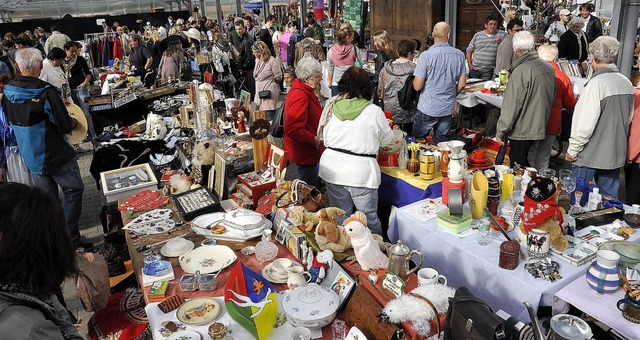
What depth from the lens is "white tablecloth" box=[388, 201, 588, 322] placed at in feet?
6.90

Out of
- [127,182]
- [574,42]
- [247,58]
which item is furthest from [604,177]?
[247,58]

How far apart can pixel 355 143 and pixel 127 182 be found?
1.82 m

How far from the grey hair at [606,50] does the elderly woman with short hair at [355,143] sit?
1400mm

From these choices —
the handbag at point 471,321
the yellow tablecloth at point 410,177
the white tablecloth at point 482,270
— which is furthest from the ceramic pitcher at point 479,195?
the handbag at point 471,321

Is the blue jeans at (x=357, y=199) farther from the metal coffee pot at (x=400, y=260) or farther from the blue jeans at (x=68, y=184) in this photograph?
the blue jeans at (x=68, y=184)

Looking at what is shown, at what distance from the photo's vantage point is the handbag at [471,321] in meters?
1.47

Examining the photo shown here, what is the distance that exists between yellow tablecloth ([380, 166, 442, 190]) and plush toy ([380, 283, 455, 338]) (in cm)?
133

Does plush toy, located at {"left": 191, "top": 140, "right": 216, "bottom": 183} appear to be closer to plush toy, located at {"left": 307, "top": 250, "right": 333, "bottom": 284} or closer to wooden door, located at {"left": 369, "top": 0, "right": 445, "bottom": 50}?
plush toy, located at {"left": 307, "top": 250, "right": 333, "bottom": 284}

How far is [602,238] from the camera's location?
2396 mm

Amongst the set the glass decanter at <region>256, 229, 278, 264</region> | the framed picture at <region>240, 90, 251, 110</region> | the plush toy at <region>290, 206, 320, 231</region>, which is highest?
the framed picture at <region>240, 90, 251, 110</region>

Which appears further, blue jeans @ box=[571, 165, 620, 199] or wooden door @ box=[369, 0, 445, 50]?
wooden door @ box=[369, 0, 445, 50]

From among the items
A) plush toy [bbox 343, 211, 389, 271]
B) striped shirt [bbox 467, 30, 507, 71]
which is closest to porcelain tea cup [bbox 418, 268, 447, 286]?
plush toy [bbox 343, 211, 389, 271]

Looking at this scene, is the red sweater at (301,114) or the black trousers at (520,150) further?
the black trousers at (520,150)

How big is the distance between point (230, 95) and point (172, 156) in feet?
10.9
